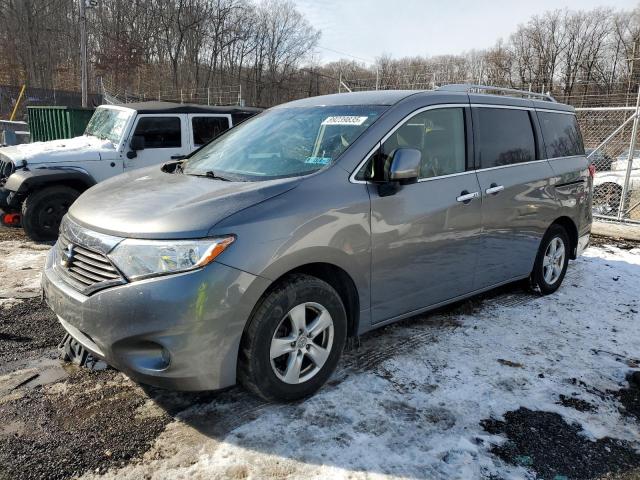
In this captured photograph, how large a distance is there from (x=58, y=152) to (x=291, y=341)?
5595mm

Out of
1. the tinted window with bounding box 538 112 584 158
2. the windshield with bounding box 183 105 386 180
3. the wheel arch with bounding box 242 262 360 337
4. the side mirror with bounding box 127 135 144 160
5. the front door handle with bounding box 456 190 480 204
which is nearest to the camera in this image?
the wheel arch with bounding box 242 262 360 337

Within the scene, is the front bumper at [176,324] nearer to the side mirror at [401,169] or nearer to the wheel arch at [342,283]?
the wheel arch at [342,283]

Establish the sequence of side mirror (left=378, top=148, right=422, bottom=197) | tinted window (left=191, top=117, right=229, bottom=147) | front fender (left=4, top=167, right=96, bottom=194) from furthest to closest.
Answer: tinted window (left=191, top=117, right=229, bottom=147) < front fender (left=4, top=167, right=96, bottom=194) < side mirror (left=378, top=148, right=422, bottom=197)

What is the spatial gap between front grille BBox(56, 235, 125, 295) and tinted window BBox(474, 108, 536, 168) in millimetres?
2958

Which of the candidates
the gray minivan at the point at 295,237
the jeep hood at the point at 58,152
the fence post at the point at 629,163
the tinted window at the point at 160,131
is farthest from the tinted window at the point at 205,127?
the fence post at the point at 629,163

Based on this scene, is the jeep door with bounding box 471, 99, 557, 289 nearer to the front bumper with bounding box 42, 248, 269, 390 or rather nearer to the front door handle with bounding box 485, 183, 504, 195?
the front door handle with bounding box 485, 183, 504, 195

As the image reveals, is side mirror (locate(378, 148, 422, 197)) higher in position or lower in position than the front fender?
higher

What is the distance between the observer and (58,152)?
6.92 m

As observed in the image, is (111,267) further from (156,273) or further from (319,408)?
(319,408)

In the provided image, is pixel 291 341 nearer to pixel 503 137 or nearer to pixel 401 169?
pixel 401 169

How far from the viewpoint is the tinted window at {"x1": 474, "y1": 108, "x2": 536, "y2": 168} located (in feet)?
13.6

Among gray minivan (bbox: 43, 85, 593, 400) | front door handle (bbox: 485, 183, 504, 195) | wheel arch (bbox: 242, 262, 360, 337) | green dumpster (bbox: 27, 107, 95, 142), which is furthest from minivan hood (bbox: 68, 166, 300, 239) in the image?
green dumpster (bbox: 27, 107, 95, 142)

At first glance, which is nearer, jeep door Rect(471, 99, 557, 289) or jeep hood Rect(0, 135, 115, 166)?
jeep door Rect(471, 99, 557, 289)

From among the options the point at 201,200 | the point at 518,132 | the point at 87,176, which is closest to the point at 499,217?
the point at 518,132
